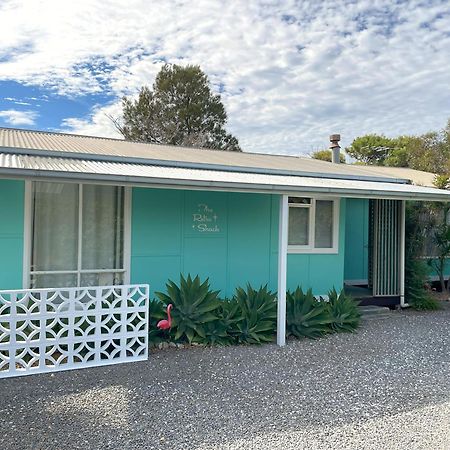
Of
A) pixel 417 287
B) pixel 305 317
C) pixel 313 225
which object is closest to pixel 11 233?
pixel 305 317

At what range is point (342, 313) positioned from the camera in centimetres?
840

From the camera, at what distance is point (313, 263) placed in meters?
9.59

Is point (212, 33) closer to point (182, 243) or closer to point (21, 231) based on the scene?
point (182, 243)

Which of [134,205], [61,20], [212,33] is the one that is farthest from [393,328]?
[61,20]

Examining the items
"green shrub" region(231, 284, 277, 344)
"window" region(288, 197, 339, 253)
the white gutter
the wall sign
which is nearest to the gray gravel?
"green shrub" region(231, 284, 277, 344)

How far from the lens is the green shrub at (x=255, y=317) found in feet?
23.9

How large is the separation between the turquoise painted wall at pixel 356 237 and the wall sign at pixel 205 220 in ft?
19.1

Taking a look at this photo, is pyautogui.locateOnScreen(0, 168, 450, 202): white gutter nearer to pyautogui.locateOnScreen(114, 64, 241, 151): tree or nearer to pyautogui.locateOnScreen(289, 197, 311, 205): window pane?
pyautogui.locateOnScreen(289, 197, 311, 205): window pane

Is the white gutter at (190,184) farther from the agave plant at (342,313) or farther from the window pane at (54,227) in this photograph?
the agave plant at (342,313)

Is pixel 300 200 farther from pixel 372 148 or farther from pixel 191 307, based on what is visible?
pixel 372 148

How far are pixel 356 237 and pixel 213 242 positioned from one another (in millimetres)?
6140

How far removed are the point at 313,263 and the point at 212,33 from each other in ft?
21.0

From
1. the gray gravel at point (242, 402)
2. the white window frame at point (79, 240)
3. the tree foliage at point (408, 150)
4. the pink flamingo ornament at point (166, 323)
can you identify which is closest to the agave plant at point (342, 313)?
the gray gravel at point (242, 402)

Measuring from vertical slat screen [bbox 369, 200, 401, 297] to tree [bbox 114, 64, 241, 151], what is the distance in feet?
75.9
